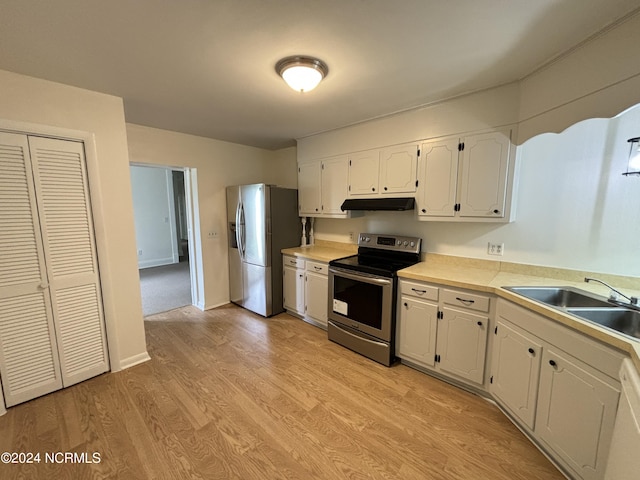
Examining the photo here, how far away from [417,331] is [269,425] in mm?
1405

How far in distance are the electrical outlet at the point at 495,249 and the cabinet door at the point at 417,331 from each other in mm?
771

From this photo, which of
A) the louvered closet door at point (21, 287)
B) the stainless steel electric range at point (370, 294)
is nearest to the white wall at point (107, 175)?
the louvered closet door at point (21, 287)

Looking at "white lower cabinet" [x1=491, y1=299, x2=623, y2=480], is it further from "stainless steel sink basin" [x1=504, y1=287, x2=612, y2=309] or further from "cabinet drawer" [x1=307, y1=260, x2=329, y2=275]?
"cabinet drawer" [x1=307, y1=260, x2=329, y2=275]

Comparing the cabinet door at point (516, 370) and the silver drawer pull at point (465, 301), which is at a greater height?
the silver drawer pull at point (465, 301)

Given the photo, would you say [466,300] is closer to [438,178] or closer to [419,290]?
[419,290]

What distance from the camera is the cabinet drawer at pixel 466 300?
194 centimetres

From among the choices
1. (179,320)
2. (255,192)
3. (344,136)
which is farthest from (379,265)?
(179,320)

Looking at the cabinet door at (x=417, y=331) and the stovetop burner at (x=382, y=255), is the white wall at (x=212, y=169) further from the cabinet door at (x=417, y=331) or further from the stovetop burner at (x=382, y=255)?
the cabinet door at (x=417, y=331)

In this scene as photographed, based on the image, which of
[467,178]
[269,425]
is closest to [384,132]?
[467,178]

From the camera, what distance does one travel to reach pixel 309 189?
350 centimetres

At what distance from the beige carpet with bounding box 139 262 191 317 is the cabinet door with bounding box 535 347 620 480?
165 inches

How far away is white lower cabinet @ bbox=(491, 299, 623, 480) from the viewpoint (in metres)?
1.22

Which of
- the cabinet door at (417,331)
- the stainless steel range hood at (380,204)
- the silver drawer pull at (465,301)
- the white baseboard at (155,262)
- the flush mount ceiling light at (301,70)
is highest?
the flush mount ceiling light at (301,70)

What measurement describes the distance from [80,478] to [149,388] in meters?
0.71
